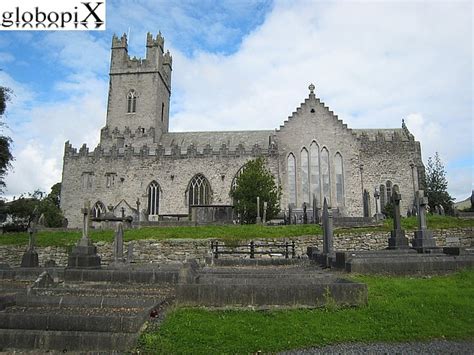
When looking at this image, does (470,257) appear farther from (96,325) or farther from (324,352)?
(96,325)

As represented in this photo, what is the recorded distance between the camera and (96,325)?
7.15 meters

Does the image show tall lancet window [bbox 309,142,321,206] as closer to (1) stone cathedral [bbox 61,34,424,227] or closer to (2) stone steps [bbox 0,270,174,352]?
(1) stone cathedral [bbox 61,34,424,227]

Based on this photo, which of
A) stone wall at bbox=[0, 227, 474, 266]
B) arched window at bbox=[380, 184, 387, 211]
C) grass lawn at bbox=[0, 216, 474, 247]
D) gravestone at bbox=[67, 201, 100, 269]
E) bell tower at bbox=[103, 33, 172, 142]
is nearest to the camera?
gravestone at bbox=[67, 201, 100, 269]

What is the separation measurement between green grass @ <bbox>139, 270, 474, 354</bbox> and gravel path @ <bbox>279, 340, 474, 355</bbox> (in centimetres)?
17

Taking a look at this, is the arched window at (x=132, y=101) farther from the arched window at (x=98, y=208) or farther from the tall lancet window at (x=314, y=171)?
the tall lancet window at (x=314, y=171)

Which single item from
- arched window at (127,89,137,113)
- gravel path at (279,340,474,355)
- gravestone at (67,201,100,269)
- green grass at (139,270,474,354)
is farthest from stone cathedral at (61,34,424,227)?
gravel path at (279,340,474,355)

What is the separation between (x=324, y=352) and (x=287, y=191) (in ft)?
106

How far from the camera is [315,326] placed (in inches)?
290

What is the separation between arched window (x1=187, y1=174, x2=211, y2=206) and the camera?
39.2m

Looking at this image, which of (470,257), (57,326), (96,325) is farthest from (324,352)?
(470,257)

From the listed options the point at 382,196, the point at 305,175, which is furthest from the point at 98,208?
the point at 382,196

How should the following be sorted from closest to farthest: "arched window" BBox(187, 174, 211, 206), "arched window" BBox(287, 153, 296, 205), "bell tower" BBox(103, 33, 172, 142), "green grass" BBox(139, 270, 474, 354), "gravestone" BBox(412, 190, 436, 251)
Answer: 1. "green grass" BBox(139, 270, 474, 354)
2. "gravestone" BBox(412, 190, 436, 251)
3. "arched window" BBox(287, 153, 296, 205)
4. "arched window" BBox(187, 174, 211, 206)
5. "bell tower" BBox(103, 33, 172, 142)

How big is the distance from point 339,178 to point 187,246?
2147 centimetres

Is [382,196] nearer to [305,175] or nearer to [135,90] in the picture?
[305,175]
